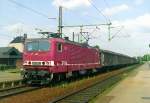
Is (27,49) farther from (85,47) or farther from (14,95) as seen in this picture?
(85,47)

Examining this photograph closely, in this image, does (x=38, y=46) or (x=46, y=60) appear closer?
(x=46, y=60)

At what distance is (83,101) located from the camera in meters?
15.2

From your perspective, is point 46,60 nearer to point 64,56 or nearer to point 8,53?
point 64,56

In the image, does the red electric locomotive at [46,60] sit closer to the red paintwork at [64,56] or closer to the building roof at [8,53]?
the red paintwork at [64,56]

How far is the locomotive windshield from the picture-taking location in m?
22.9

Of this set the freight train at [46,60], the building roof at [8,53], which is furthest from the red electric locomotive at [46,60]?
the building roof at [8,53]

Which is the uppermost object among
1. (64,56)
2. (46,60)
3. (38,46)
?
(38,46)

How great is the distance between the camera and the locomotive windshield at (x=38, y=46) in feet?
75.2

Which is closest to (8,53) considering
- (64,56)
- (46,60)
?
(64,56)

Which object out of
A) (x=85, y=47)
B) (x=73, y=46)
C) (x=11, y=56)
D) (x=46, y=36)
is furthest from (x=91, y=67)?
(x=11, y=56)

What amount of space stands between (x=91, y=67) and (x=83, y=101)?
20340 millimetres

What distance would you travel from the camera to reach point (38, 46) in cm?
2319

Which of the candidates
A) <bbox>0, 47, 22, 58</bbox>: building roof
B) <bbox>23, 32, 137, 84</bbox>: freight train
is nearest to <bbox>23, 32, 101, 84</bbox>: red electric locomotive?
<bbox>23, 32, 137, 84</bbox>: freight train

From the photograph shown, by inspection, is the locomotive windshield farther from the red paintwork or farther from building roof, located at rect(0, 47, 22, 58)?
building roof, located at rect(0, 47, 22, 58)
